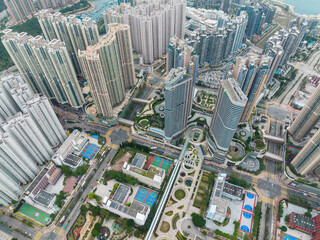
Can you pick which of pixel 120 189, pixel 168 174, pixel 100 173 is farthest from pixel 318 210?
pixel 100 173

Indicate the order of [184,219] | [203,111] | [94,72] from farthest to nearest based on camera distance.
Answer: [203,111]
[94,72]
[184,219]

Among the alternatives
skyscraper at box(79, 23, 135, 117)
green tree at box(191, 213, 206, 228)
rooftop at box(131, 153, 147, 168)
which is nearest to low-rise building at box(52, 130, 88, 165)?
skyscraper at box(79, 23, 135, 117)

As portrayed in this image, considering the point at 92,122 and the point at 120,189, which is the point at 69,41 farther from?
the point at 120,189

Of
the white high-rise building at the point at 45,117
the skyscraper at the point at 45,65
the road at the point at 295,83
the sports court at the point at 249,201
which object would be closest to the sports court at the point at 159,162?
the sports court at the point at 249,201

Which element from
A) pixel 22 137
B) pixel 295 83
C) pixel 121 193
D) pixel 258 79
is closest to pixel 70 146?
pixel 22 137

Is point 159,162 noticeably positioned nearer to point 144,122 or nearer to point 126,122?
point 144,122

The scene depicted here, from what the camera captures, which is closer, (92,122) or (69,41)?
(92,122)

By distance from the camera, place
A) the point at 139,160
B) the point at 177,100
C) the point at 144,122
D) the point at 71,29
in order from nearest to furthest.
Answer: the point at 177,100
the point at 139,160
the point at 144,122
the point at 71,29
